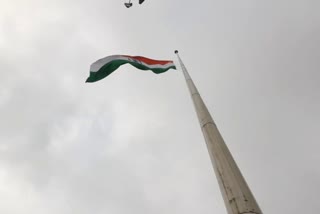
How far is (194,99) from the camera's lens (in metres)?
13.4

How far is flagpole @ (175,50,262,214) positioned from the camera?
7.28 meters

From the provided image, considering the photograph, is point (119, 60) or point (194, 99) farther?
point (119, 60)

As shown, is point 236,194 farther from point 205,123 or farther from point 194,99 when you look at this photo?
point 194,99

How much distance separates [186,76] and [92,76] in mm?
5149

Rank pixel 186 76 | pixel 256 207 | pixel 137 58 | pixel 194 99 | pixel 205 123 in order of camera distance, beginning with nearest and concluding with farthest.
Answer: pixel 256 207 → pixel 205 123 → pixel 194 99 → pixel 186 76 → pixel 137 58

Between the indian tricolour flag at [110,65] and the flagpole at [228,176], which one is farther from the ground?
the indian tricolour flag at [110,65]

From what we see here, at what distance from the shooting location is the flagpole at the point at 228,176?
287 inches

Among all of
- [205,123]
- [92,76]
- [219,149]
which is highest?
[92,76]

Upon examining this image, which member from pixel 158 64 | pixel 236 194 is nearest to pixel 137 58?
pixel 158 64

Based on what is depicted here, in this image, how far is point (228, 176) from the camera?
8164mm

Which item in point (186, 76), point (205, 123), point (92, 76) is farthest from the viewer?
point (92, 76)

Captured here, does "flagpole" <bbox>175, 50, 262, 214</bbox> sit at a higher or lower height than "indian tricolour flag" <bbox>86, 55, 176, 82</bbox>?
lower

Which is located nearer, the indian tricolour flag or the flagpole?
the flagpole

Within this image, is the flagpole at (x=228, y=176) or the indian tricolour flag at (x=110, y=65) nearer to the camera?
the flagpole at (x=228, y=176)
